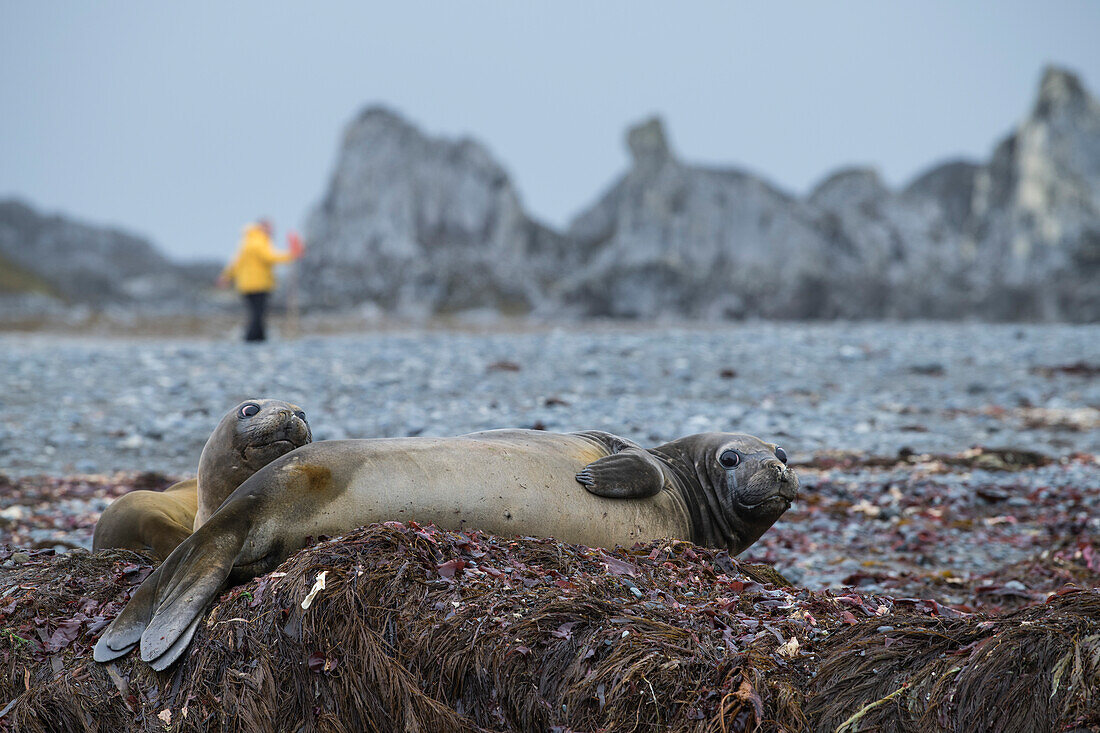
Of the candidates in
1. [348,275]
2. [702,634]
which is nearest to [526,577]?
[702,634]

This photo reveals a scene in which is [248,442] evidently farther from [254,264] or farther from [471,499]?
[254,264]

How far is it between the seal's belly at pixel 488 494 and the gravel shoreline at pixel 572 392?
4800mm

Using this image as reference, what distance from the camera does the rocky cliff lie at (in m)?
58.4

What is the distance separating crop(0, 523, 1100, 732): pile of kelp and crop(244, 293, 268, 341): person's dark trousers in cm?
1411

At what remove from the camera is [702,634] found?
3.41m

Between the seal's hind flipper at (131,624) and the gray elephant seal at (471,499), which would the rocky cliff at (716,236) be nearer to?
the gray elephant seal at (471,499)

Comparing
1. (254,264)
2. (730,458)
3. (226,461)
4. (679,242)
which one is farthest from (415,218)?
(226,461)

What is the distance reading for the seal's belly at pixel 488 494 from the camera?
4.09m

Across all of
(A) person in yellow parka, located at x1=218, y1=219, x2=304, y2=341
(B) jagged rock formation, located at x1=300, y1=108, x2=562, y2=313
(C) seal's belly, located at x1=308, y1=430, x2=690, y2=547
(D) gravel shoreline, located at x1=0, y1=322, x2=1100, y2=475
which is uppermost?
(B) jagged rock formation, located at x1=300, y1=108, x2=562, y2=313

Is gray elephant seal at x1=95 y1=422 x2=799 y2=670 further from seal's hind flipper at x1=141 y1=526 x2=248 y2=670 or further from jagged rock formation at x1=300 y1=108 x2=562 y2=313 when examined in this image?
jagged rock formation at x1=300 y1=108 x2=562 y2=313

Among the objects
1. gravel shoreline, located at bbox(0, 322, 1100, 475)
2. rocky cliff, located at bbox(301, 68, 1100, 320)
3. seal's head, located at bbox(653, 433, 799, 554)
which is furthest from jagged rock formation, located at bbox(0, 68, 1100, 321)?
seal's head, located at bbox(653, 433, 799, 554)

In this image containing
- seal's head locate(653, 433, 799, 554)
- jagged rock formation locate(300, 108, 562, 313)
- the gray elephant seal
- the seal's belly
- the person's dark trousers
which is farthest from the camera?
jagged rock formation locate(300, 108, 562, 313)

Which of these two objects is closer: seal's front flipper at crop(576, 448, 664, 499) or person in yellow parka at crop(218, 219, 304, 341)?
seal's front flipper at crop(576, 448, 664, 499)

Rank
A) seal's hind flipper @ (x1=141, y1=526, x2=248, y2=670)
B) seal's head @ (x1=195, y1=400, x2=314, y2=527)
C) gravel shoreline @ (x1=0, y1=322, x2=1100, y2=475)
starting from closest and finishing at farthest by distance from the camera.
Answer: seal's hind flipper @ (x1=141, y1=526, x2=248, y2=670) < seal's head @ (x1=195, y1=400, x2=314, y2=527) < gravel shoreline @ (x1=0, y1=322, x2=1100, y2=475)
